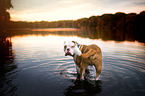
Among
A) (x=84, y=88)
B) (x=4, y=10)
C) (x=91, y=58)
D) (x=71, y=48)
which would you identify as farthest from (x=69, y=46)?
(x=4, y=10)

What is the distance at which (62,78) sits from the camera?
8117 mm

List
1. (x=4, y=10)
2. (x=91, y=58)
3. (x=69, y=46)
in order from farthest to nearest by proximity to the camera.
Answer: (x=4, y=10), (x=91, y=58), (x=69, y=46)

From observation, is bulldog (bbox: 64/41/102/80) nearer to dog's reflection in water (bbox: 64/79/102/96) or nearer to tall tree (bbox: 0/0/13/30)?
dog's reflection in water (bbox: 64/79/102/96)

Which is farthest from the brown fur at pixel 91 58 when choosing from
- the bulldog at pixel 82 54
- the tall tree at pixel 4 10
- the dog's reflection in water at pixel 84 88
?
the tall tree at pixel 4 10

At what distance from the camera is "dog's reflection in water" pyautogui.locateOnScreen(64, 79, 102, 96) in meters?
6.28

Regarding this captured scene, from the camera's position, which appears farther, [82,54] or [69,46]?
[82,54]

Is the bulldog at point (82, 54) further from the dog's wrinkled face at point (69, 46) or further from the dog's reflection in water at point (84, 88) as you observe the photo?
the dog's reflection in water at point (84, 88)

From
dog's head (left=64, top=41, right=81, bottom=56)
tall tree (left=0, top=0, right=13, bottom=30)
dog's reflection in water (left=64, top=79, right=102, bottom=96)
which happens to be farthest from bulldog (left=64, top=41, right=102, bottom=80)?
tall tree (left=0, top=0, right=13, bottom=30)

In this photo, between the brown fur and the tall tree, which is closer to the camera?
the brown fur

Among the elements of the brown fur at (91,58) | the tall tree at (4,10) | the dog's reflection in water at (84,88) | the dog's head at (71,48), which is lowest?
the dog's reflection in water at (84,88)

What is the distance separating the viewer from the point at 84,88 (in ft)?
22.4

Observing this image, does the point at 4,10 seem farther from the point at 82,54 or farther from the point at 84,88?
the point at 84,88

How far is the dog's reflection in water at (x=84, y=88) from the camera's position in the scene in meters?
6.28


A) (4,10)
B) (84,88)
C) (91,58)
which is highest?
(4,10)
